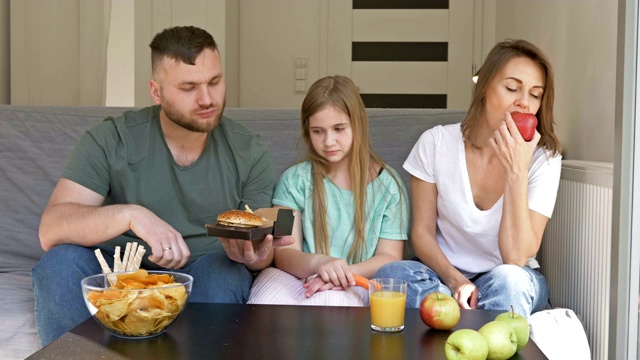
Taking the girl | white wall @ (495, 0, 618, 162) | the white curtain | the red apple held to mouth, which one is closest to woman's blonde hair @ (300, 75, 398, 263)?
the girl

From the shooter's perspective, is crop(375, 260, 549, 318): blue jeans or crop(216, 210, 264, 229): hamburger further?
crop(375, 260, 549, 318): blue jeans

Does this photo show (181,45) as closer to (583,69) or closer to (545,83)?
(545,83)

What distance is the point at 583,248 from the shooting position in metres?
2.13

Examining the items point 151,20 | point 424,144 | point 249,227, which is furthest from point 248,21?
point 249,227

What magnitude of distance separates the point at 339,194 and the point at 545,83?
67 centimetres

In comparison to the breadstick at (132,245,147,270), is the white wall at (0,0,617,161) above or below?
above

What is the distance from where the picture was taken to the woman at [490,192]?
2.05 meters

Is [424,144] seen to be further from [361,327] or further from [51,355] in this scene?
[51,355]

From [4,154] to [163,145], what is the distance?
0.73 metres

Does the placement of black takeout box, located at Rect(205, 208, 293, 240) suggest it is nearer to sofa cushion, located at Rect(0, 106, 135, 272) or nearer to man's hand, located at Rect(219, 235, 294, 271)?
man's hand, located at Rect(219, 235, 294, 271)

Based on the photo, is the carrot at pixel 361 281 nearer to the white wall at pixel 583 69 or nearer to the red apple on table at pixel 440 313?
the red apple on table at pixel 440 313

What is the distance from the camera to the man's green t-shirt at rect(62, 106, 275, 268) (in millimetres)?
2133

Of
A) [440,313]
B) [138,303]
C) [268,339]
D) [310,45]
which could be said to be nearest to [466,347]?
[440,313]

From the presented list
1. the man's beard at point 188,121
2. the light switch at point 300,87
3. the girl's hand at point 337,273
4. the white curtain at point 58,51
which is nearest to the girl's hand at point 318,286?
the girl's hand at point 337,273
